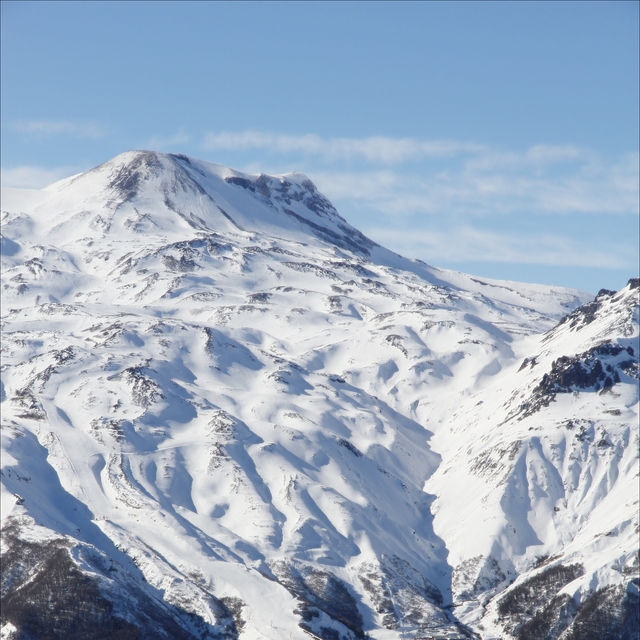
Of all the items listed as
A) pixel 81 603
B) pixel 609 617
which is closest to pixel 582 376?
pixel 609 617

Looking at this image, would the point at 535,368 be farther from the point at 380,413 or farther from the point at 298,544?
the point at 298,544

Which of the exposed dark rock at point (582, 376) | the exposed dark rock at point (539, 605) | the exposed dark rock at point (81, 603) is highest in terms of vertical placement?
the exposed dark rock at point (582, 376)

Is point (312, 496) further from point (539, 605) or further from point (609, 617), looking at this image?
point (609, 617)

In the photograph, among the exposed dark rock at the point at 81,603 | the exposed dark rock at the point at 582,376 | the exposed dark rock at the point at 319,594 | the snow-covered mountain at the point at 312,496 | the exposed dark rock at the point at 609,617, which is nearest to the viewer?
the exposed dark rock at the point at 81,603

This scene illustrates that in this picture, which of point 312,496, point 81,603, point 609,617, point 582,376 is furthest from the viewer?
point 582,376

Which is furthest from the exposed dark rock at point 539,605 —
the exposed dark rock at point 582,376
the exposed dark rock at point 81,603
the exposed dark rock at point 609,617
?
the exposed dark rock at point 582,376

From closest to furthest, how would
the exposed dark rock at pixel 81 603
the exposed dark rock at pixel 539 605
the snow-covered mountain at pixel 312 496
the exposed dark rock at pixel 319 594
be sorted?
1. the exposed dark rock at pixel 81 603
2. the snow-covered mountain at pixel 312 496
3. the exposed dark rock at pixel 319 594
4. the exposed dark rock at pixel 539 605

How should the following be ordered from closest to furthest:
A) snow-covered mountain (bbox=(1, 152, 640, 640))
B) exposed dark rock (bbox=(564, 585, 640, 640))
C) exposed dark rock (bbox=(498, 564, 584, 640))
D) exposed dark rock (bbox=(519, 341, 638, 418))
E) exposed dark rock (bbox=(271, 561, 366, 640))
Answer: exposed dark rock (bbox=(564, 585, 640, 640)) → snow-covered mountain (bbox=(1, 152, 640, 640)) → exposed dark rock (bbox=(271, 561, 366, 640)) → exposed dark rock (bbox=(498, 564, 584, 640)) → exposed dark rock (bbox=(519, 341, 638, 418))

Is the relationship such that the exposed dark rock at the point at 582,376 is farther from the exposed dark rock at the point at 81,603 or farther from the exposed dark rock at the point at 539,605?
the exposed dark rock at the point at 81,603

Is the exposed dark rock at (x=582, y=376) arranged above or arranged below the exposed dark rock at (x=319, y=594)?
above

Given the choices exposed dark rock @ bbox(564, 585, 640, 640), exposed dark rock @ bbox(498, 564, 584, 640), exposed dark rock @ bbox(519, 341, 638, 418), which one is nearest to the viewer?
exposed dark rock @ bbox(564, 585, 640, 640)

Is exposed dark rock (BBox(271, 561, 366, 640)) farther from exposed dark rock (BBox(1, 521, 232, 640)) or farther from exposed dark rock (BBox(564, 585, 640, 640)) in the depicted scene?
exposed dark rock (BBox(564, 585, 640, 640))

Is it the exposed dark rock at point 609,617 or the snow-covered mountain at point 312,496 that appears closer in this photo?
the exposed dark rock at point 609,617

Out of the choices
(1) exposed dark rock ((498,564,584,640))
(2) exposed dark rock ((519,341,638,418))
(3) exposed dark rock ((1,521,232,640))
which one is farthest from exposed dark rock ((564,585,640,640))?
(2) exposed dark rock ((519,341,638,418))
